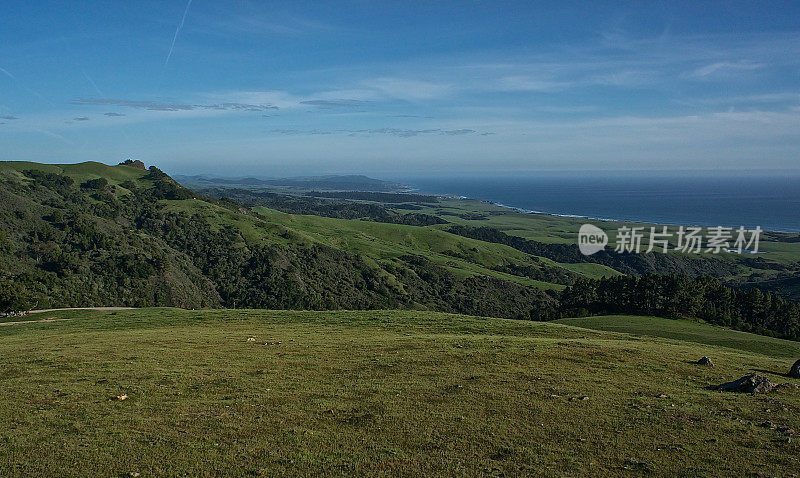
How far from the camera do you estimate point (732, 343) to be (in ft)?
124

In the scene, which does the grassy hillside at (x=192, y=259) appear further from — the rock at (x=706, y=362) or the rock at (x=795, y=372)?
the rock at (x=795, y=372)

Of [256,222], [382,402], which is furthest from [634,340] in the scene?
[256,222]

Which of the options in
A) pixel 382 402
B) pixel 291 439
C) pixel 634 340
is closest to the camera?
pixel 291 439

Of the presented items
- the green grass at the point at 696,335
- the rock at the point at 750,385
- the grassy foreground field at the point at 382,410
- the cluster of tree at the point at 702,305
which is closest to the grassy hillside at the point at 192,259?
the cluster of tree at the point at 702,305

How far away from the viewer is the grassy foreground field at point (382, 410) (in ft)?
39.2

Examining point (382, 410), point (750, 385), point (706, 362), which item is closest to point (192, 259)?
point (382, 410)

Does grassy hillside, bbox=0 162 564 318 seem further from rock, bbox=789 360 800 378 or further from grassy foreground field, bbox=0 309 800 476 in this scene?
rock, bbox=789 360 800 378

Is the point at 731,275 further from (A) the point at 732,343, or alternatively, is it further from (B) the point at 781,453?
(B) the point at 781,453

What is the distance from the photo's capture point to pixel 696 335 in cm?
4153

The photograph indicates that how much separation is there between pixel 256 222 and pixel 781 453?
16150cm

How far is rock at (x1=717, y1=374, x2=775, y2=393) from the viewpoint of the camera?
60.5 feet

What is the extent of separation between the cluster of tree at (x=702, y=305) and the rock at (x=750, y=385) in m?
48.1

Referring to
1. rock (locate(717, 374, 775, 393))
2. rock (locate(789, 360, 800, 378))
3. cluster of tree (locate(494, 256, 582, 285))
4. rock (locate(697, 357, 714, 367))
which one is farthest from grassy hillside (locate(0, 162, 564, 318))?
rock (locate(717, 374, 775, 393))

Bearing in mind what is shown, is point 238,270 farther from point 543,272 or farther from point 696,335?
point 543,272
